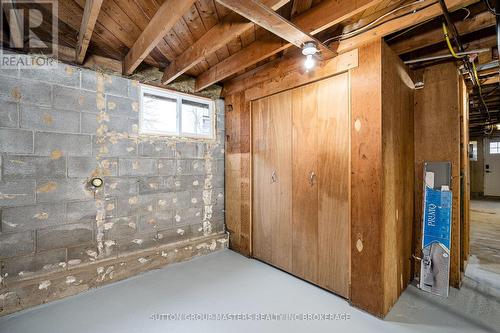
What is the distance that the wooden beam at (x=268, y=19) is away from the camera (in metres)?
1.35

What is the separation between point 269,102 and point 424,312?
2.41 m

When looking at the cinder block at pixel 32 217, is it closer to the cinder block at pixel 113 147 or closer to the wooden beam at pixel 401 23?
the cinder block at pixel 113 147

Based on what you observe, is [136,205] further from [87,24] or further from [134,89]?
[87,24]

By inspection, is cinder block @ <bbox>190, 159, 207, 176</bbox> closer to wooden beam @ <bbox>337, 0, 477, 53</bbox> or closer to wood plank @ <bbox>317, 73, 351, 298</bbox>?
wood plank @ <bbox>317, 73, 351, 298</bbox>

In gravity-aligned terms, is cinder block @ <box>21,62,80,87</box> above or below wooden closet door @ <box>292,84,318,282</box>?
above

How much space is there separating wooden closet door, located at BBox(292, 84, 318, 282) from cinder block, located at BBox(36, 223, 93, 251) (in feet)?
6.86

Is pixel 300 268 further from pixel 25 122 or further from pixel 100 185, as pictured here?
pixel 25 122

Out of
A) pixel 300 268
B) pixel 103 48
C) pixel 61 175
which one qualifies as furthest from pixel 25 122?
pixel 300 268

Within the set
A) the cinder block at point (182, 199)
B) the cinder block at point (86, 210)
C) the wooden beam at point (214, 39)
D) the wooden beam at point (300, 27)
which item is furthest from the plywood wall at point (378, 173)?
the cinder block at point (86, 210)

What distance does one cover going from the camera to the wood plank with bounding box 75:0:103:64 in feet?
4.46

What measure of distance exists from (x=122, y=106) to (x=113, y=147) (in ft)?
1.50

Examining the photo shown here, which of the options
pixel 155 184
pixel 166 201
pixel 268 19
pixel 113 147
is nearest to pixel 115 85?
pixel 113 147

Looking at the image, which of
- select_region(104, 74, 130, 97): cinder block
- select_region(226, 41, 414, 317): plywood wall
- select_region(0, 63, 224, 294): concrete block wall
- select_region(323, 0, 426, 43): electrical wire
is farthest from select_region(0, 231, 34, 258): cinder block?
select_region(323, 0, 426, 43): electrical wire

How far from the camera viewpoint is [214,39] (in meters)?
1.86
